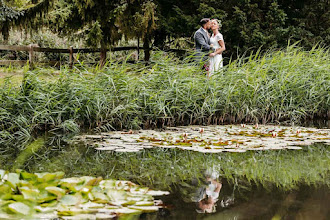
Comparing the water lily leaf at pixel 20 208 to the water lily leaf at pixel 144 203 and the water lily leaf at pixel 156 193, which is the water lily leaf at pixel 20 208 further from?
the water lily leaf at pixel 156 193

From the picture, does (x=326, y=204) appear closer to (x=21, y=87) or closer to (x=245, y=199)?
(x=245, y=199)

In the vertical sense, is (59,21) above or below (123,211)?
above

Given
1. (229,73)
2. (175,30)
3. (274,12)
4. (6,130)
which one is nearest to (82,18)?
(175,30)

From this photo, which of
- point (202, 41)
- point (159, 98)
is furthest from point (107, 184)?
point (202, 41)

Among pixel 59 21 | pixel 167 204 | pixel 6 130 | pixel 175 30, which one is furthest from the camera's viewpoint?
pixel 175 30

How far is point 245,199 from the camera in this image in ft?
9.00

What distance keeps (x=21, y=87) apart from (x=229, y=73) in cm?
339

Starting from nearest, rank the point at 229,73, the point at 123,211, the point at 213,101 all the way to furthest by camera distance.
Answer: the point at 123,211
the point at 213,101
the point at 229,73

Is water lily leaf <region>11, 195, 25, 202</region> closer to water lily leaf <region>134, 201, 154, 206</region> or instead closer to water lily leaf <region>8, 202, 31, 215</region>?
water lily leaf <region>8, 202, 31, 215</region>

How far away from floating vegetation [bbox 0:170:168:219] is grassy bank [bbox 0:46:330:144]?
2705 mm

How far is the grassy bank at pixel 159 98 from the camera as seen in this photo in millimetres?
5664

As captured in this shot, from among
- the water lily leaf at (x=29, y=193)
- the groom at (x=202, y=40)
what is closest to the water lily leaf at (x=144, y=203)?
the water lily leaf at (x=29, y=193)

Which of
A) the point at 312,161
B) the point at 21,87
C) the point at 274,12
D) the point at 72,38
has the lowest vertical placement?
the point at 312,161

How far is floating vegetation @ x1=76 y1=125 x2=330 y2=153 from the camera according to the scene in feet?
15.1
